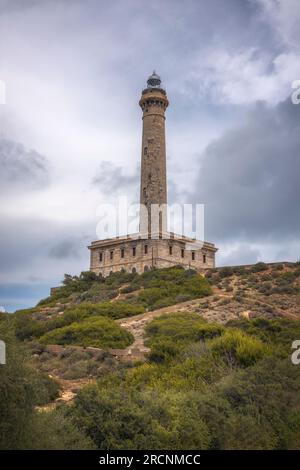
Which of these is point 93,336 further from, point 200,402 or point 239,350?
point 200,402

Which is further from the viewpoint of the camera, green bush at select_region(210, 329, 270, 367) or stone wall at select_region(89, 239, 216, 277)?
stone wall at select_region(89, 239, 216, 277)

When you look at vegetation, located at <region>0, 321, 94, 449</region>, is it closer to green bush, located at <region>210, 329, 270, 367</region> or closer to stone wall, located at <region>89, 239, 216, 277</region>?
green bush, located at <region>210, 329, 270, 367</region>

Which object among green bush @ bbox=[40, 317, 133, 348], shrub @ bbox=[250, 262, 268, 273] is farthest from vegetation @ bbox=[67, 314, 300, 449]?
shrub @ bbox=[250, 262, 268, 273]

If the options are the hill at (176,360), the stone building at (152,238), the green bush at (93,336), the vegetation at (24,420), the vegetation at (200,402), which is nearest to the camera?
the vegetation at (24,420)

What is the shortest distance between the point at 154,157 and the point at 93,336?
28.3m

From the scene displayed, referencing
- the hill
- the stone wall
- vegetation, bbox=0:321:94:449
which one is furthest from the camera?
the stone wall

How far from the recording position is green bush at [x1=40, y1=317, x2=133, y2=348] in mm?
28281

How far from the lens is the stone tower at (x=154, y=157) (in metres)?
53.7

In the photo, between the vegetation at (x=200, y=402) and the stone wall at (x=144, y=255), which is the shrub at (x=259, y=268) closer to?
the stone wall at (x=144, y=255)

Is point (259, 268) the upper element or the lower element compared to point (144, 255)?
lower

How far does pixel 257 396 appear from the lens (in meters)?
16.9

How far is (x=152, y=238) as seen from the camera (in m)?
52.1

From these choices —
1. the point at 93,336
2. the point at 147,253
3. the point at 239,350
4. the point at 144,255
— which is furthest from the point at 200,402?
the point at 144,255

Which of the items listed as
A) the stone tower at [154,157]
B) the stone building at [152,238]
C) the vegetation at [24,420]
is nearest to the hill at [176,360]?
the vegetation at [24,420]
